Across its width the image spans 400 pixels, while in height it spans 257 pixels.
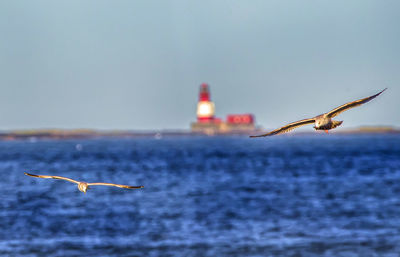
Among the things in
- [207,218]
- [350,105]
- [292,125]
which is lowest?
[207,218]

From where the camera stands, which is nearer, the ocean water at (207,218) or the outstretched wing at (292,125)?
the outstretched wing at (292,125)

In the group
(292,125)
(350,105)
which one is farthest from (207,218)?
(350,105)

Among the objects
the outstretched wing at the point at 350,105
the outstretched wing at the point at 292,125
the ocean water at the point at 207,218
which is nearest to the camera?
the outstretched wing at the point at 350,105

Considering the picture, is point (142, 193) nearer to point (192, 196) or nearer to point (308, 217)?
point (192, 196)

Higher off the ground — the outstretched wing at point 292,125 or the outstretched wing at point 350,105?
the outstretched wing at point 350,105

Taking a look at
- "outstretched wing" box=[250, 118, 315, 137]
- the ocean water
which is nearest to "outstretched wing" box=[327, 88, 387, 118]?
"outstretched wing" box=[250, 118, 315, 137]

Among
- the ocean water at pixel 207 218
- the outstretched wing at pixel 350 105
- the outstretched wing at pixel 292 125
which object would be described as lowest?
the ocean water at pixel 207 218

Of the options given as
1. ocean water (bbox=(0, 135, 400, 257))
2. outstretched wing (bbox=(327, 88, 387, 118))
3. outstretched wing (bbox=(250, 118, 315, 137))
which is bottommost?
ocean water (bbox=(0, 135, 400, 257))

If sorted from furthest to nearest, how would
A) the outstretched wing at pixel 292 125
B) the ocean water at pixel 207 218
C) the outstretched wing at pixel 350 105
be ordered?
the ocean water at pixel 207 218 → the outstretched wing at pixel 292 125 → the outstretched wing at pixel 350 105

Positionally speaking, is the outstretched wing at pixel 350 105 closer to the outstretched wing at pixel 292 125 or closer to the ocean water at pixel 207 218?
the outstretched wing at pixel 292 125

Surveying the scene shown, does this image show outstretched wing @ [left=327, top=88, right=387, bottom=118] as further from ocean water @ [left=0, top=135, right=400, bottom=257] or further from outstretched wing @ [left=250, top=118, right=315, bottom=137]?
ocean water @ [left=0, top=135, right=400, bottom=257]

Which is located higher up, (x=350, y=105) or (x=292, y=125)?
(x=350, y=105)

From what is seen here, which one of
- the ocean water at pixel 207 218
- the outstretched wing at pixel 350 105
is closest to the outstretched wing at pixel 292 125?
the outstretched wing at pixel 350 105

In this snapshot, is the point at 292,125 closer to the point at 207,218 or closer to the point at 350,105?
the point at 350,105
